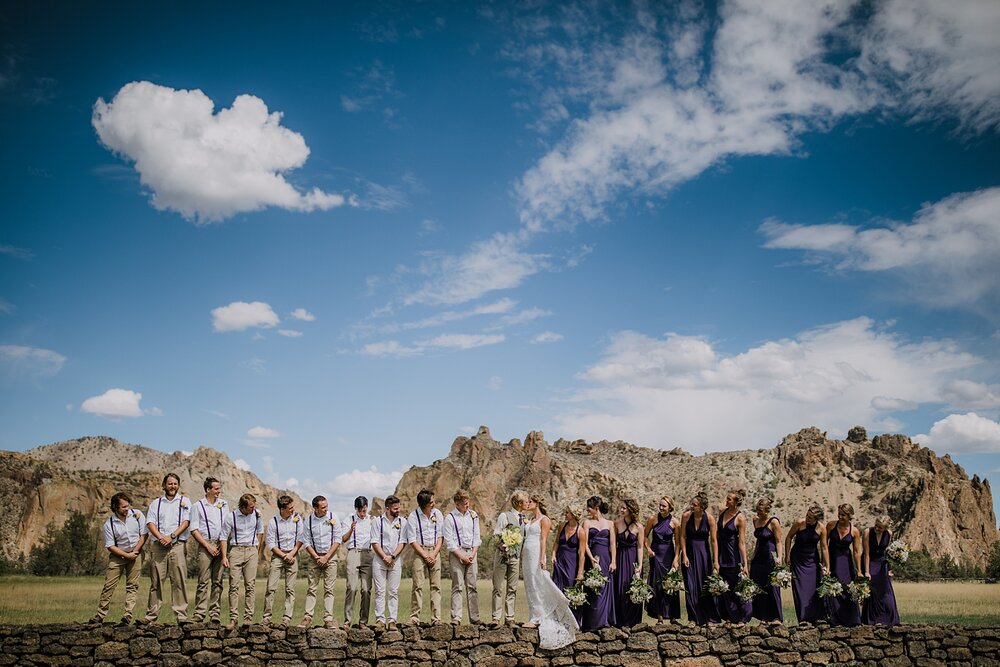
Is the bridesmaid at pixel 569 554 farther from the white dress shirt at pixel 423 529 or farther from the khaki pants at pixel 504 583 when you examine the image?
the white dress shirt at pixel 423 529

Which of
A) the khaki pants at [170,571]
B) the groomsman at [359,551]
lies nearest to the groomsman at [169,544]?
the khaki pants at [170,571]

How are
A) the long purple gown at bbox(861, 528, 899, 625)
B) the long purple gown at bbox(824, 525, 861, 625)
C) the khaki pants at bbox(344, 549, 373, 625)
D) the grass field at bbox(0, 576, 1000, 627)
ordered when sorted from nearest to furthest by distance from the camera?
the khaki pants at bbox(344, 549, 373, 625) → the long purple gown at bbox(824, 525, 861, 625) → the long purple gown at bbox(861, 528, 899, 625) → the grass field at bbox(0, 576, 1000, 627)

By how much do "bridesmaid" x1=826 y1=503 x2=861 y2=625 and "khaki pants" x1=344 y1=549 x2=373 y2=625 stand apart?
26.5 ft

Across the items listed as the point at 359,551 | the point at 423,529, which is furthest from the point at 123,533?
the point at 423,529

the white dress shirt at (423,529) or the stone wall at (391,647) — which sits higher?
the white dress shirt at (423,529)

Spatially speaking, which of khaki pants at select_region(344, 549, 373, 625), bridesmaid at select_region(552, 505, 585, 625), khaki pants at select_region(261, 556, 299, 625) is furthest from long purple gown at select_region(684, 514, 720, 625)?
khaki pants at select_region(261, 556, 299, 625)

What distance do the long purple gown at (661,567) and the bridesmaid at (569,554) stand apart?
1398 millimetres

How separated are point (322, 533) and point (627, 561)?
17.0 feet

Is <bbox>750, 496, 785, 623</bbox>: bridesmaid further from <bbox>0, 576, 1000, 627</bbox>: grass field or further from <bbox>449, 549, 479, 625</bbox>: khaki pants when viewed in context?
<bbox>449, 549, 479, 625</bbox>: khaki pants

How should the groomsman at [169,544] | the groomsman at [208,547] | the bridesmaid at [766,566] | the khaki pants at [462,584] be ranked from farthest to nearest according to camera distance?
the bridesmaid at [766,566] → the khaki pants at [462,584] → the groomsman at [208,547] → the groomsman at [169,544]

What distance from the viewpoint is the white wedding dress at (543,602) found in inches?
459

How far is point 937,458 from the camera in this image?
110562 mm

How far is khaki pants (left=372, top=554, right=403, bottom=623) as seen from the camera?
40.8 ft

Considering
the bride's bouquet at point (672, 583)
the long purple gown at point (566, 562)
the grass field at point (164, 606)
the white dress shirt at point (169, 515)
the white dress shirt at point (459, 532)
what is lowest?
the grass field at point (164, 606)
